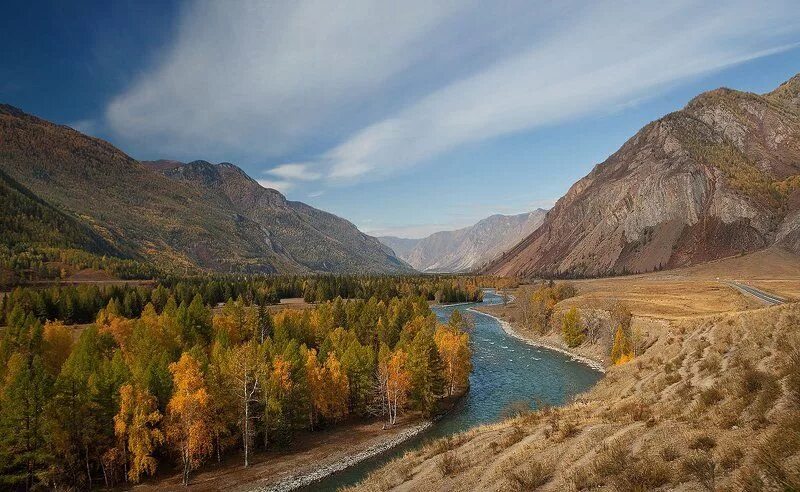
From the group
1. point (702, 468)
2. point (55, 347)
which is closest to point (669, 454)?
point (702, 468)

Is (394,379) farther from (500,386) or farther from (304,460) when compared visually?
(500,386)

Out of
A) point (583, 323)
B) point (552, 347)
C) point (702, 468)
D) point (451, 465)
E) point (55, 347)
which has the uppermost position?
point (702, 468)

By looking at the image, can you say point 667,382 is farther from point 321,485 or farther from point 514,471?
point 321,485

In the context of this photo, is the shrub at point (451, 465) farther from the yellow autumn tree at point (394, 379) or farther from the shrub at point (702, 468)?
the yellow autumn tree at point (394, 379)

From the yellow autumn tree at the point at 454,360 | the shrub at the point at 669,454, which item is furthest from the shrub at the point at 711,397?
the yellow autumn tree at the point at 454,360

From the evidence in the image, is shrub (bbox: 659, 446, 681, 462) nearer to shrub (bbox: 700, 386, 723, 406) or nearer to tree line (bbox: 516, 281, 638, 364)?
shrub (bbox: 700, 386, 723, 406)

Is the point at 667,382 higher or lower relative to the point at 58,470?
higher

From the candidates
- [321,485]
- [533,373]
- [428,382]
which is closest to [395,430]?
[428,382]
